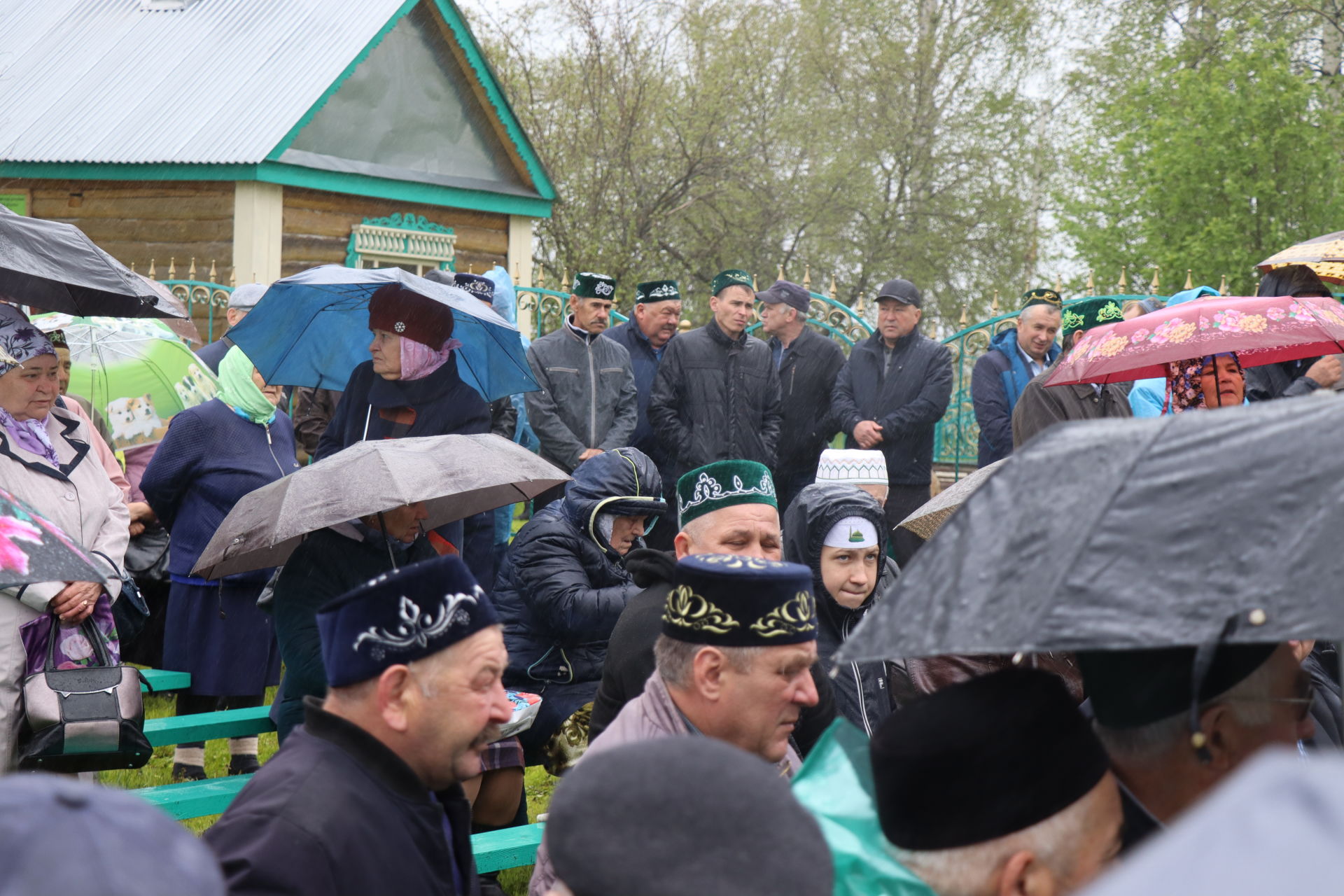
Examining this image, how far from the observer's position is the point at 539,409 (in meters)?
7.70

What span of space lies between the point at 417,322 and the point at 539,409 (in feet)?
7.69

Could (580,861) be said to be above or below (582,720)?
above

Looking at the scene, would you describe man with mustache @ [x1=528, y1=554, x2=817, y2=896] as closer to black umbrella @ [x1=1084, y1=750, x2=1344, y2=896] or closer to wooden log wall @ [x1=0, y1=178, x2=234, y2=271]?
black umbrella @ [x1=1084, y1=750, x2=1344, y2=896]

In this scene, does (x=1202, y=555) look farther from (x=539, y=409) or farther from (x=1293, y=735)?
(x=539, y=409)

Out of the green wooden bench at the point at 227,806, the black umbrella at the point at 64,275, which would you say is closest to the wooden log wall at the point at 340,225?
the black umbrella at the point at 64,275

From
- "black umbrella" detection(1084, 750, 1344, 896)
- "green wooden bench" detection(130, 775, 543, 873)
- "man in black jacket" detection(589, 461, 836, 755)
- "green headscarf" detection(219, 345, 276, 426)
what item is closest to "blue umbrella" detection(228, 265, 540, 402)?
"green headscarf" detection(219, 345, 276, 426)

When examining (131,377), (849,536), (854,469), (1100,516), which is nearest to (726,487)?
(849,536)

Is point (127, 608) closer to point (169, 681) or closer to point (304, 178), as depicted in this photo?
point (169, 681)

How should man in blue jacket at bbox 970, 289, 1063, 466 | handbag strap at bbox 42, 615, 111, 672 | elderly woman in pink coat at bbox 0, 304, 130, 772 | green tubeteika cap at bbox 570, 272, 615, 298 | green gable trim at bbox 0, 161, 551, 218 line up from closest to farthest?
elderly woman in pink coat at bbox 0, 304, 130, 772
handbag strap at bbox 42, 615, 111, 672
green tubeteika cap at bbox 570, 272, 615, 298
man in blue jacket at bbox 970, 289, 1063, 466
green gable trim at bbox 0, 161, 551, 218

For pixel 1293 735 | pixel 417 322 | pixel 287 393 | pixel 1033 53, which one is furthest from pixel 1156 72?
pixel 1293 735

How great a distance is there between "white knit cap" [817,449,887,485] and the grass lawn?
72.5 inches

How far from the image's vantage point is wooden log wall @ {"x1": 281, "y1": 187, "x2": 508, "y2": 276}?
44.5 ft

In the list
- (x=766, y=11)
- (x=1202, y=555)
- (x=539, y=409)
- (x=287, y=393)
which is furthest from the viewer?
(x=766, y=11)

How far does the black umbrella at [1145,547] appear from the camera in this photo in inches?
64.6
